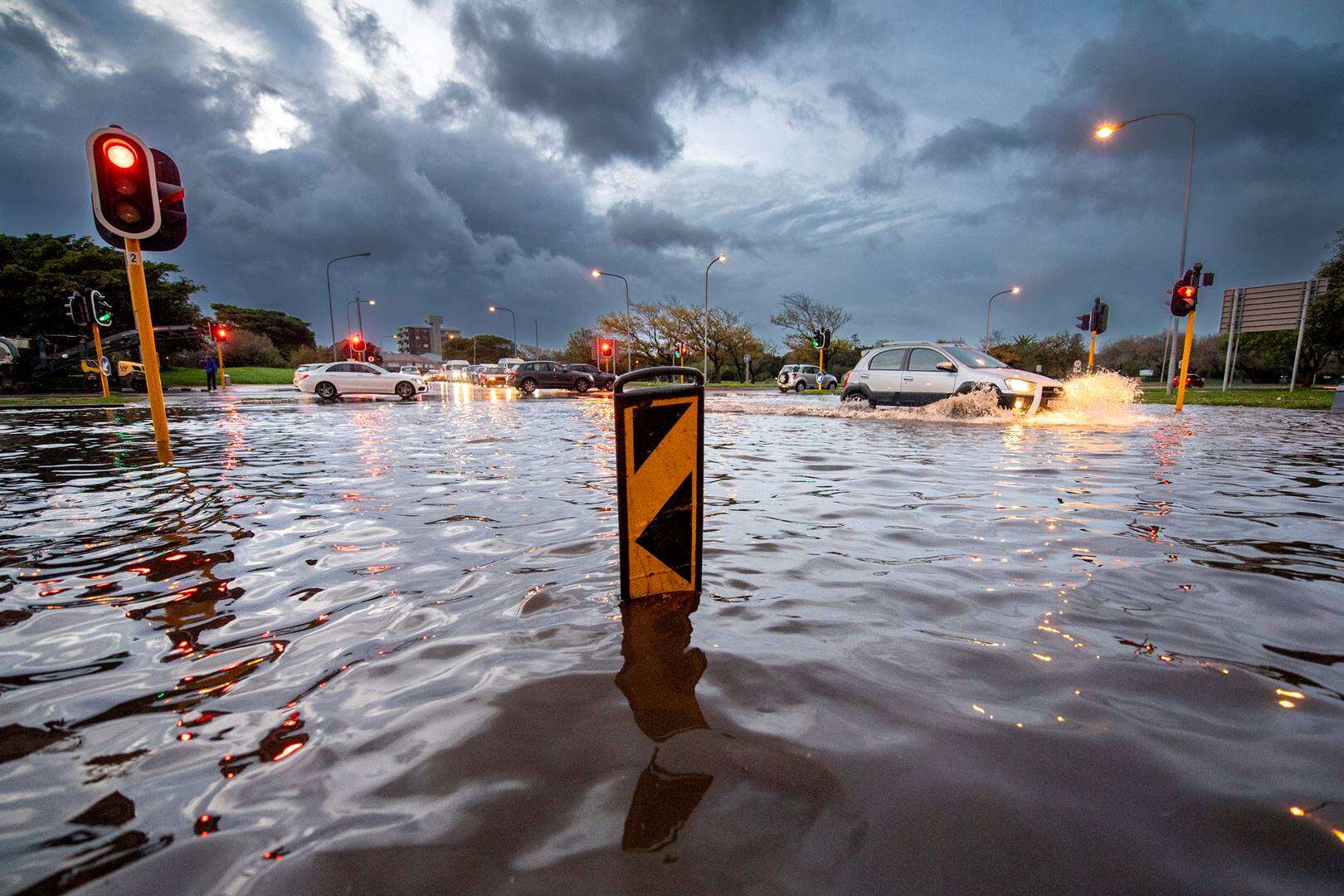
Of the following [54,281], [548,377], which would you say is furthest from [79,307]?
[548,377]

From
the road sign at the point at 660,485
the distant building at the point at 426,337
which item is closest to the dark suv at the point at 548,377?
the road sign at the point at 660,485

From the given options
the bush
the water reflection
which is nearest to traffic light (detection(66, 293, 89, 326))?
the water reflection

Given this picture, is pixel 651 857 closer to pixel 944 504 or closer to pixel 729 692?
pixel 729 692

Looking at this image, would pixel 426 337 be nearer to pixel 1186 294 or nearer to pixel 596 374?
pixel 596 374

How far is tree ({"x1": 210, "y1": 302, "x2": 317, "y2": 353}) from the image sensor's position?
267ft

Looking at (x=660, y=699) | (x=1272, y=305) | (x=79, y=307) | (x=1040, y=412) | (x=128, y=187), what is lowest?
(x=660, y=699)

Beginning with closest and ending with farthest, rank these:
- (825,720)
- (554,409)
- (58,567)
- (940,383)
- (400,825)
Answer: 1. (400,825)
2. (825,720)
3. (58,567)
4. (940,383)
5. (554,409)

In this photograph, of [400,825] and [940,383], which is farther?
[940,383]

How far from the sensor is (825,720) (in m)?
1.58

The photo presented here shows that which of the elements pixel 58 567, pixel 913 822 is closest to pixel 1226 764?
pixel 913 822

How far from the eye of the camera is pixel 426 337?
134250 millimetres

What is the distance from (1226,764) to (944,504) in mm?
2820

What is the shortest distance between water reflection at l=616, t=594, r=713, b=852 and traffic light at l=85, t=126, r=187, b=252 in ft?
19.8

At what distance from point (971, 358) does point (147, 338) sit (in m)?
13.3
